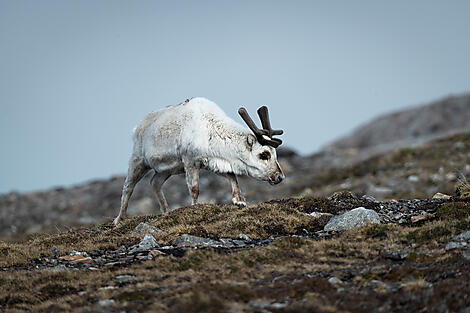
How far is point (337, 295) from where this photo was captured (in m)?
6.59

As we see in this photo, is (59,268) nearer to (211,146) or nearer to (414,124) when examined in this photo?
(211,146)

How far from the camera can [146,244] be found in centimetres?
998

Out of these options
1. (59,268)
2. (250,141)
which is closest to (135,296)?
(59,268)

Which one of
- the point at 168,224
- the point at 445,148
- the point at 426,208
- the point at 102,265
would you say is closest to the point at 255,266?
the point at 102,265

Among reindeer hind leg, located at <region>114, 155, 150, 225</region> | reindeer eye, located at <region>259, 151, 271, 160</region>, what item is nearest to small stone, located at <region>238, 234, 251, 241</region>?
reindeer eye, located at <region>259, 151, 271, 160</region>

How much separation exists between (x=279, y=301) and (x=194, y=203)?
6.88 metres

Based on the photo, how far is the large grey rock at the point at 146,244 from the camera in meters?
9.86

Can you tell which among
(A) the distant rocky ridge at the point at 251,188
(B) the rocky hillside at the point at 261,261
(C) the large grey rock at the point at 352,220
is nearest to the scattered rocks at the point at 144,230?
(B) the rocky hillside at the point at 261,261

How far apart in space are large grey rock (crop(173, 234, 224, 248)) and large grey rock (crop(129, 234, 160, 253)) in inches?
15.3

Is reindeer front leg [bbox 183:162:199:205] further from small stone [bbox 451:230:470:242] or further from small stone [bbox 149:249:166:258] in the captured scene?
small stone [bbox 451:230:470:242]

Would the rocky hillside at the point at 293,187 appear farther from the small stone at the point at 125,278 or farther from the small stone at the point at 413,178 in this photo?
the small stone at the point at 125,278

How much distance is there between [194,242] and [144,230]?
177 centimetres

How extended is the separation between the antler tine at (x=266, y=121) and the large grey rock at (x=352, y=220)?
3.35m

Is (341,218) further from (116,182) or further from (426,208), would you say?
(116,182)
